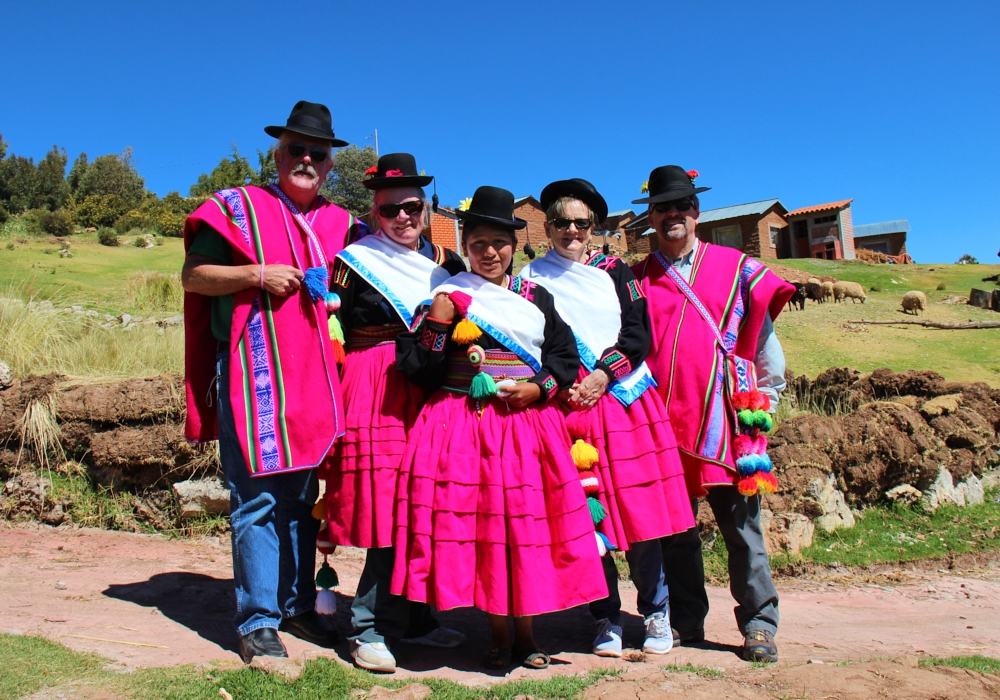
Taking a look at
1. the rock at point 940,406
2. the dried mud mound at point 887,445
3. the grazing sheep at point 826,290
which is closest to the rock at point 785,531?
the dried mud mound at point 887,445

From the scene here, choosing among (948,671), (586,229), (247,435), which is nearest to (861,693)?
(948,671)

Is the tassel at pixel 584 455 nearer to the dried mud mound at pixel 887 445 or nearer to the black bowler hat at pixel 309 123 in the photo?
the black bowler hat at pixel 309 123

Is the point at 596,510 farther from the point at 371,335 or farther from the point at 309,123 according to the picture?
the point at 309,123

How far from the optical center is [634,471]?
3494 mm

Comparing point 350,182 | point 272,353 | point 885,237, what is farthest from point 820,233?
point 272,353

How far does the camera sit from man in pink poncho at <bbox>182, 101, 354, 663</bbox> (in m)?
3.35

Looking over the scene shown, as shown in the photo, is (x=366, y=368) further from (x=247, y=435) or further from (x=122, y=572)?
(x=122, y=572)

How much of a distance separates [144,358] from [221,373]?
4.19 metres

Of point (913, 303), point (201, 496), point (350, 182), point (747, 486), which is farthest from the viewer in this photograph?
point (350, 182)

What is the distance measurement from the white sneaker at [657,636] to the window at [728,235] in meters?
35.8

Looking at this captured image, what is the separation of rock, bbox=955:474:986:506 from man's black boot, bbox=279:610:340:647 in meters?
5.90

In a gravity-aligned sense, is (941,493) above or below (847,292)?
below

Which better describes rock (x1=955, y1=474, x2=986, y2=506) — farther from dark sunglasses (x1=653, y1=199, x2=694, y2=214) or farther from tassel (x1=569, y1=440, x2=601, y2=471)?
tassel (x1=569, y1=440, x2=601, y2=471)

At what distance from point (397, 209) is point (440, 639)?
2.15 m
